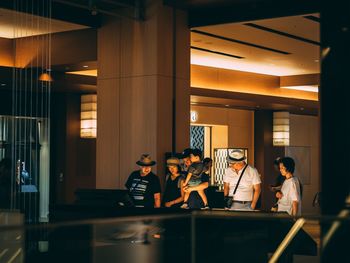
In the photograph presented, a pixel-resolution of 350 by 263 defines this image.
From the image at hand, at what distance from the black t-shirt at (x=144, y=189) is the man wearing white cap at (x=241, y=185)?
918mm

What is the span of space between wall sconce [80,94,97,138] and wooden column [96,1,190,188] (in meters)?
4.72

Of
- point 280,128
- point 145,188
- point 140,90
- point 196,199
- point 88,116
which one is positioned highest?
point 140,90

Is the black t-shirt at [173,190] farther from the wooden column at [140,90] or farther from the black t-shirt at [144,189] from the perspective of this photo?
the wooden column at [140,90]

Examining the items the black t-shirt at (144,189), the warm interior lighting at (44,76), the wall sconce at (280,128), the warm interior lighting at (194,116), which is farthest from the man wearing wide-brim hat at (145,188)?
the wall sconce at (280,128)

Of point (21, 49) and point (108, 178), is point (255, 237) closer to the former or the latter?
point (108, 178)

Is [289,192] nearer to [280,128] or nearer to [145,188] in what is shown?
[145,188]

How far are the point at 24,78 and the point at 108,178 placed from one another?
2861 mm

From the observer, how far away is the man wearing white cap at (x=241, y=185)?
9.81m

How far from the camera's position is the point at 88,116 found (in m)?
17.0

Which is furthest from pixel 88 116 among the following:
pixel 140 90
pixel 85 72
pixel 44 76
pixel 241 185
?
pixel 241 185

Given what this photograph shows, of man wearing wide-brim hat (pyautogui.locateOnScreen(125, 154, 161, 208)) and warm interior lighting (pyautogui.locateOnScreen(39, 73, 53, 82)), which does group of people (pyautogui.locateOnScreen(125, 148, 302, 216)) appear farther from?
warm interior lighting (pyautogui.locateOnScreen(39, 73, 53, 82))

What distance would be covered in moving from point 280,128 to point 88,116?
21.2 feet

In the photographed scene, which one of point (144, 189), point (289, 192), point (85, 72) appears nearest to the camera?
point (289, 192)

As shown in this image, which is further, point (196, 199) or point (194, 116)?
point (194, 116)
